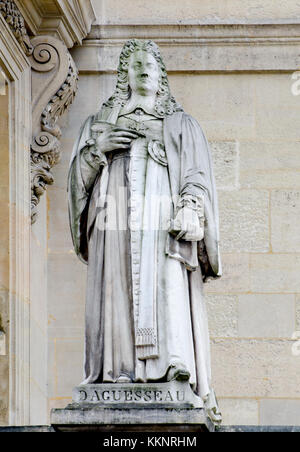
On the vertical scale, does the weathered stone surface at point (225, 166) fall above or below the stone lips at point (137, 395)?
above

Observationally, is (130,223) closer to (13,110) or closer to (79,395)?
(79,395)

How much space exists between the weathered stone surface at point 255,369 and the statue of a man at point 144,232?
1764 mm

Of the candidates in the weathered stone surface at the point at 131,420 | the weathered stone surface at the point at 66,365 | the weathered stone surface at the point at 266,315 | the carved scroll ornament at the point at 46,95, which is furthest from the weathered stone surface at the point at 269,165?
the weathered stone surface at the point at 131,420

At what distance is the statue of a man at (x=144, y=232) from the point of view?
14.7 m

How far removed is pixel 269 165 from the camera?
56.6ft

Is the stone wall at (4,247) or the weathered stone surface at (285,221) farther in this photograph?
the weathered stone surface at (285,221)

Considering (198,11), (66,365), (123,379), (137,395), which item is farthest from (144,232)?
(198,11)

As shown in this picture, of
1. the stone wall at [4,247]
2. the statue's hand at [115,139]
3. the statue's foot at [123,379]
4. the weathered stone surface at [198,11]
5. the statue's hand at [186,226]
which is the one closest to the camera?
the statue's foot at [123,379]

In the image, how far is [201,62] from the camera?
57.1 feet

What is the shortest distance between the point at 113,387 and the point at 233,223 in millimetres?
2825

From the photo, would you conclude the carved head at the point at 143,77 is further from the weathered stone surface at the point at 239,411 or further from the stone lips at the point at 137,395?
the weathered stone surface at the point at 239,411

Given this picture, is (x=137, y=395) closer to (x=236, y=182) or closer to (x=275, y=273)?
(x=275, y=273)

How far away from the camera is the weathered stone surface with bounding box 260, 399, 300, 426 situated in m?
16.7
